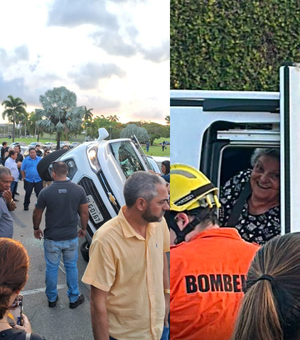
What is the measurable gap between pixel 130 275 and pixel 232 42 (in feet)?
3.74

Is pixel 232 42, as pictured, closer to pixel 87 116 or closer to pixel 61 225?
pixel 87 116

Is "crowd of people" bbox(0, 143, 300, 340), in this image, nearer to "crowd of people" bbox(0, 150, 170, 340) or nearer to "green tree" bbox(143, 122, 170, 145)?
"crowd of people" bbox(0, 150, 170, 340)

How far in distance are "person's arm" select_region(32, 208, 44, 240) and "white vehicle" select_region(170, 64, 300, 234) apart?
26.0 inches

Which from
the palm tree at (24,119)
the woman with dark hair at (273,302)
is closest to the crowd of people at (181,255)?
the woman with dark hair at (273,302)

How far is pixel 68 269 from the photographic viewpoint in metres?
A: 1.25

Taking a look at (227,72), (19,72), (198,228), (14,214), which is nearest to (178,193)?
(198,228)

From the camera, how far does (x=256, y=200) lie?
70.2 inches

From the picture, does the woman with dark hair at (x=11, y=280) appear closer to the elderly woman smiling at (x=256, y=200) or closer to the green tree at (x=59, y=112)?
the green tree at (x=59, y=112)

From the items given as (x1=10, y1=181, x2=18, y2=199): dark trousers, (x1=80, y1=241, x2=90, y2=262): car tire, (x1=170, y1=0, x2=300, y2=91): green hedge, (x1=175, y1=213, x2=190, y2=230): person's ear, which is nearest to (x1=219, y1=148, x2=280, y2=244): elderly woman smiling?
(x1=175, y1=213, x2=190, y2=230): person's ear

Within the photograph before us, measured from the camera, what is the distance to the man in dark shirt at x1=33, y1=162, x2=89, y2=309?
1.21 m

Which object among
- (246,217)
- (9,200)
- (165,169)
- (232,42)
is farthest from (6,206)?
(232,42)

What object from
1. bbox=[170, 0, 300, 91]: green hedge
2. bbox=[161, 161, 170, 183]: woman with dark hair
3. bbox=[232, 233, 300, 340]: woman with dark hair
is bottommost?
bbox=[232, 233, 300, 340]: woman with dark hair

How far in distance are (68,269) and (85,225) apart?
0.16 metres

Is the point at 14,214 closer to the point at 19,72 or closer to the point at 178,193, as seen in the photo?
the point at 19,72
